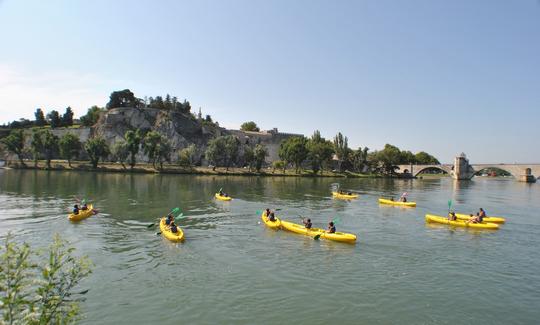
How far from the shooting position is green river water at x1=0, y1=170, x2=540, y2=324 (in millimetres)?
18750

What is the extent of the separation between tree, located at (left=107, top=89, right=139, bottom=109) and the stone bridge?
118490 millimetres

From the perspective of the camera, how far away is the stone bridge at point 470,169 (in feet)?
464

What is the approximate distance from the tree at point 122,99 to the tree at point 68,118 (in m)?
23.0

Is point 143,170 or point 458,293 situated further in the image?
point 143,170

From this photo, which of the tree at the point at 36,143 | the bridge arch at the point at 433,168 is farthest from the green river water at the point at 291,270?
the bridge arch at the point at 433,168

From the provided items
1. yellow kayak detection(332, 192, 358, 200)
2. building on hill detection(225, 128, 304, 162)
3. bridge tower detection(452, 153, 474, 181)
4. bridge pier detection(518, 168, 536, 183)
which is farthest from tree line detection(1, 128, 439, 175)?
yellow kayak detection(332, 192, 358, 200)

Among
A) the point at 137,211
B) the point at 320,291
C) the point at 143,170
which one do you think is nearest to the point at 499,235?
the point at 320,291

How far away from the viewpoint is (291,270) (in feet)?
80.2

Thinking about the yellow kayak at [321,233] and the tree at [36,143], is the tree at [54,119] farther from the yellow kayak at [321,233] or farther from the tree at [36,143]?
the yellow kayak at [321,233]

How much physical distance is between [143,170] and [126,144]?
962cm

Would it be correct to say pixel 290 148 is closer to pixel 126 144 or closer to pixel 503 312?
pixel 126 144

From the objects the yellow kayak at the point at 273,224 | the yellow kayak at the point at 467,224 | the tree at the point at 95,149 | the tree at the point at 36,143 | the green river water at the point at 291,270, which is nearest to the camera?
the green river water at the point at 291,270

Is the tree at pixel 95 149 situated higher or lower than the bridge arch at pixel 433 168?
higher

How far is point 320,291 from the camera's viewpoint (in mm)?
21266
